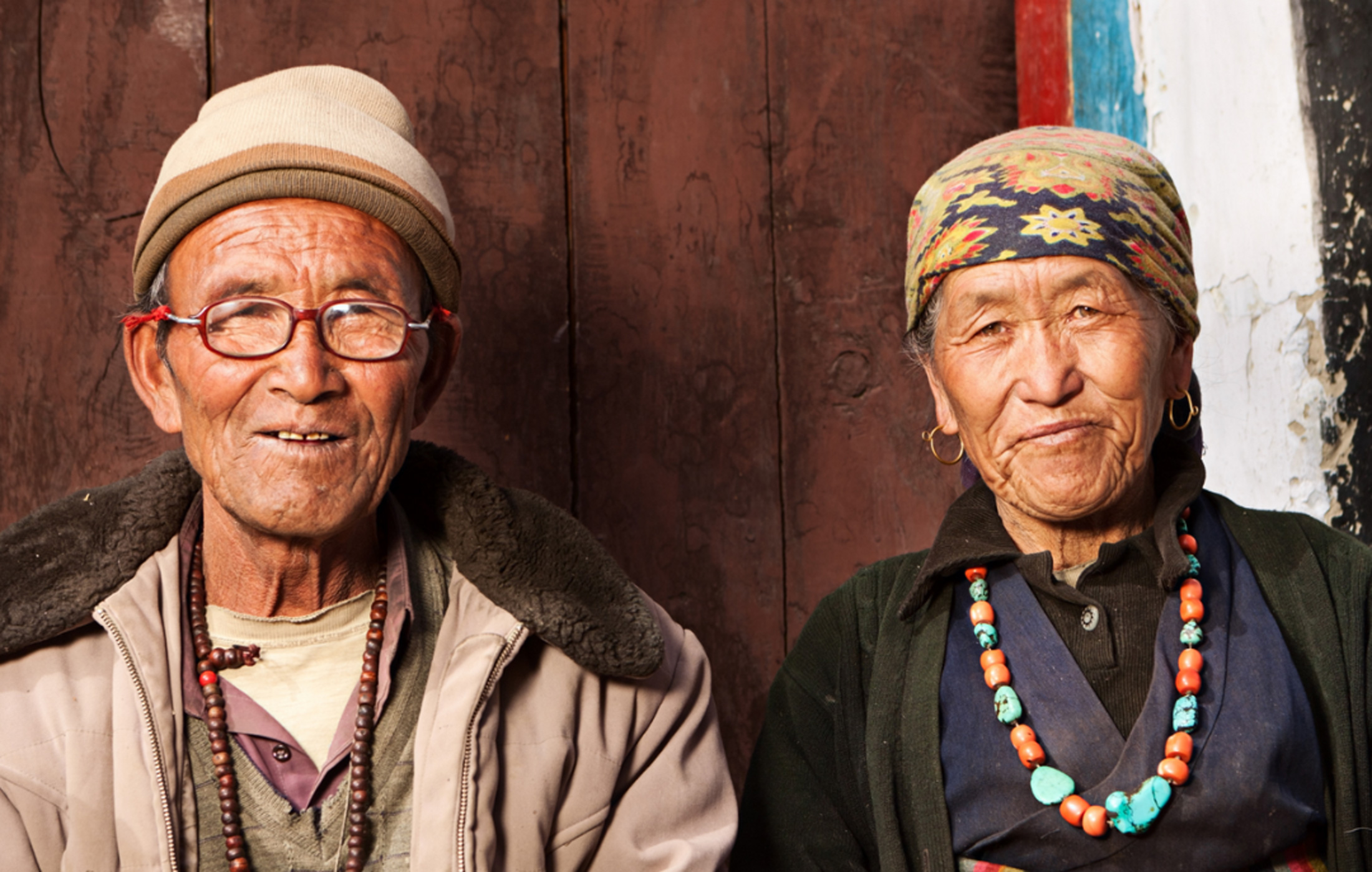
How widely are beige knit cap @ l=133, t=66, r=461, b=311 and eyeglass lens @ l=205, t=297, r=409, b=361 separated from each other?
15 cm

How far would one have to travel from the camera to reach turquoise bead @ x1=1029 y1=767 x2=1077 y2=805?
175 centimetres

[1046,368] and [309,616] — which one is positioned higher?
[1046,368]

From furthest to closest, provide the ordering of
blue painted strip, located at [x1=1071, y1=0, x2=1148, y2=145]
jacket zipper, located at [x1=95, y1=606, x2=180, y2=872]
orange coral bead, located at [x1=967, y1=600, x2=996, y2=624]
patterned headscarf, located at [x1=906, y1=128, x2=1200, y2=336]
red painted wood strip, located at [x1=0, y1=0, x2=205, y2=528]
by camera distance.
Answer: blue painted strip, located at [x1=1071, y1=0, x2=1148, y2=145] → red painted wood strip, located at [x1=0, y1=0, x2=205, y2=528] → orange coral bead, located at [x1=967, y1=600, x2=996, y2=624] → patterned headscarf, located at [x1=906, y1=128, x2=1200, y2=336] → jacket zipper, located at [x1=95, y1=606, x2=180, y2=872]

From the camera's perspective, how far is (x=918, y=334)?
2066mm

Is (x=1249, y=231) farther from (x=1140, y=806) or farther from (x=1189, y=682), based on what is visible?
(x=1140, y=806)

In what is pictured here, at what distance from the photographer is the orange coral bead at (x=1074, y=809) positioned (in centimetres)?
→ 173

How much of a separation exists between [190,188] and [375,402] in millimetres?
410

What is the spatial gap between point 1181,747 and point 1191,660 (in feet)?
0.44

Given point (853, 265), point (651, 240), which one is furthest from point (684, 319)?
point (853, 265)

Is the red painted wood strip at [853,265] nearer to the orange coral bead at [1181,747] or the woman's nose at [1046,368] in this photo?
the woman's nose at [1046,368]

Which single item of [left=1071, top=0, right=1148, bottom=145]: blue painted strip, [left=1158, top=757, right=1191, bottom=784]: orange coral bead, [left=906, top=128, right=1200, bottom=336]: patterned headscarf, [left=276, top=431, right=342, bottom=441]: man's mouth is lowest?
[left=1158, top=757, right=1191, bottom=784]: orange coral bead

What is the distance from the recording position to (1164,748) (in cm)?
176

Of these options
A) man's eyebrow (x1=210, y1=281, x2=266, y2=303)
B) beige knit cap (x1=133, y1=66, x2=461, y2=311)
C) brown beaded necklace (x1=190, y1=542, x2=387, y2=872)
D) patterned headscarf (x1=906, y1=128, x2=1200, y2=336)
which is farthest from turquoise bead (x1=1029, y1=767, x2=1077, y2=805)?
Result: man's eyebrow (x1=210, y1=281, x2=266, y2=303)

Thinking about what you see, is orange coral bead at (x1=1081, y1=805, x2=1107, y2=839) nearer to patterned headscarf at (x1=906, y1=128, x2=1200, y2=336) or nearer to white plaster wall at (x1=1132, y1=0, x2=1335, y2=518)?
patterned headscarf at (x1=906, y1=128, x2=1200, y2=336)
